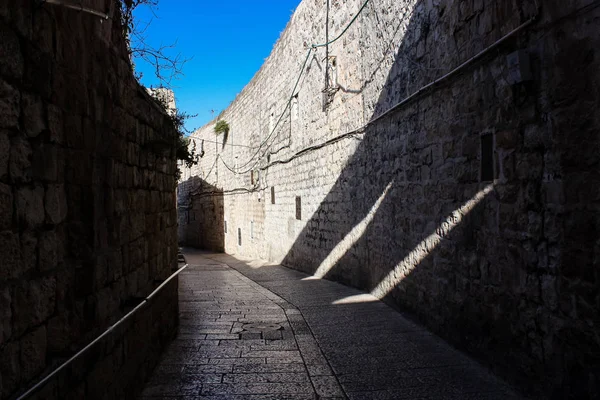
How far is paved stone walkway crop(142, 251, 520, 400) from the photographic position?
3.42 m

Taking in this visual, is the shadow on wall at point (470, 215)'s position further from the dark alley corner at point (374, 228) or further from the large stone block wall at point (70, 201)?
the large stone block wall at point (70, 201)

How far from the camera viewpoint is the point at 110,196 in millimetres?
2928

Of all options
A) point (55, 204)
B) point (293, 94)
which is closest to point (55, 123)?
point (55, 204)

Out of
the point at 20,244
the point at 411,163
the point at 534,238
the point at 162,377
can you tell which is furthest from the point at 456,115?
the point at 20,244

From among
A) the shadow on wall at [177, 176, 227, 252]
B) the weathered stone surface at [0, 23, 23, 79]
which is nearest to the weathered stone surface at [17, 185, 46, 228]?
the weathered stone surface at [0, 23, 23, 79]

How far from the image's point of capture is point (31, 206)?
1917 mm

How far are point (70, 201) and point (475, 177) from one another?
9.95ft

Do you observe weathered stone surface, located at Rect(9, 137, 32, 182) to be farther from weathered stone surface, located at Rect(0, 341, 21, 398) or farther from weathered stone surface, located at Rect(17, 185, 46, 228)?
weathered stone surface, located at Rect(0, 341, 21, 398)

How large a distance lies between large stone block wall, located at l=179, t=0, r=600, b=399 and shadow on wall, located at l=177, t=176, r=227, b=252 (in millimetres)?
11686

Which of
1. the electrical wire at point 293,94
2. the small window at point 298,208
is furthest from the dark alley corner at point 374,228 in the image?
the small window at point 298,208

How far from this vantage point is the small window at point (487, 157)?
12.3ft

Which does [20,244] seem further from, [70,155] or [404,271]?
[404,271]

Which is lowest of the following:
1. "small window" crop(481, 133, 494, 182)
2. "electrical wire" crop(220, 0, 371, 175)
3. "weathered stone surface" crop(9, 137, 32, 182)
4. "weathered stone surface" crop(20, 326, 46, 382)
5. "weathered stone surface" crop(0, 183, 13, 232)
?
"weathered stone surface" crop(20, 326, 46, 382)

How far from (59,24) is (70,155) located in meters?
0.59
